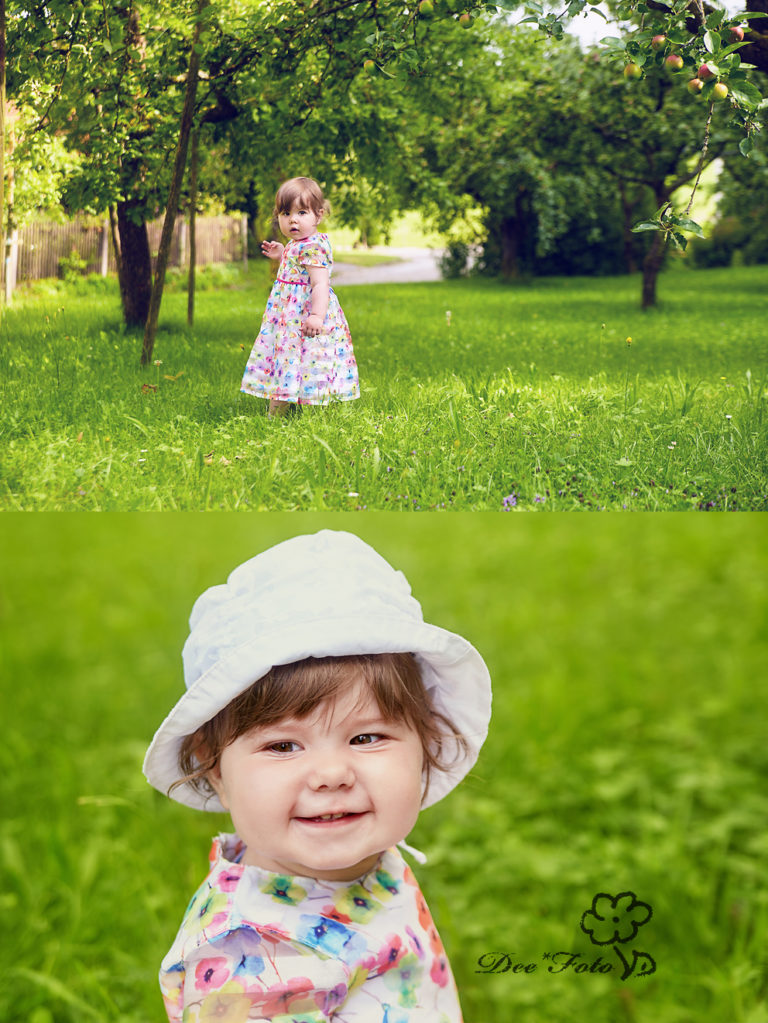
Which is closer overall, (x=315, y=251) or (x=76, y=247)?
(x=315, y=251)

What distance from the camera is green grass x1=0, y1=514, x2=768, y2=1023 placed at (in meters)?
2.23

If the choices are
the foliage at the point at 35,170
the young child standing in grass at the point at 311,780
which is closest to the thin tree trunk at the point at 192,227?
the foliage at the point at 35,170

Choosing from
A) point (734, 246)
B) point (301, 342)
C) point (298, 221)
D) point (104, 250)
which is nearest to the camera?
point (298, 221)

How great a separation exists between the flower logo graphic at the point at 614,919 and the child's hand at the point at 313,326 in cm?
188

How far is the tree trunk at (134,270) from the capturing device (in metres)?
3.30

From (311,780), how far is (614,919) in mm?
882

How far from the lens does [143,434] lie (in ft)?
10.2

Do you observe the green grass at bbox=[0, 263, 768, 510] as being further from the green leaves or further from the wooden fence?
the green leaves

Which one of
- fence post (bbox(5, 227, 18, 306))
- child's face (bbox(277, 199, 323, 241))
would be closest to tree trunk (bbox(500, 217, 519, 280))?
child's face (bbox(277, 199, 323, 241))

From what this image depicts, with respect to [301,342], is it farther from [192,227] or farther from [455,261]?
[455,261]

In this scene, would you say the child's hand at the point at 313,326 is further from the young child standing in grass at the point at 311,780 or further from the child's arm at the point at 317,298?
the young child standing in grass at the point at 311,780

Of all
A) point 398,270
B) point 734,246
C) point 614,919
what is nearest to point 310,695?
point 614,919

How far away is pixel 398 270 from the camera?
3354 mm

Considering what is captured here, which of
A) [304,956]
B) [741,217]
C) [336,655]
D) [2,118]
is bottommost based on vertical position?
[304,956]
